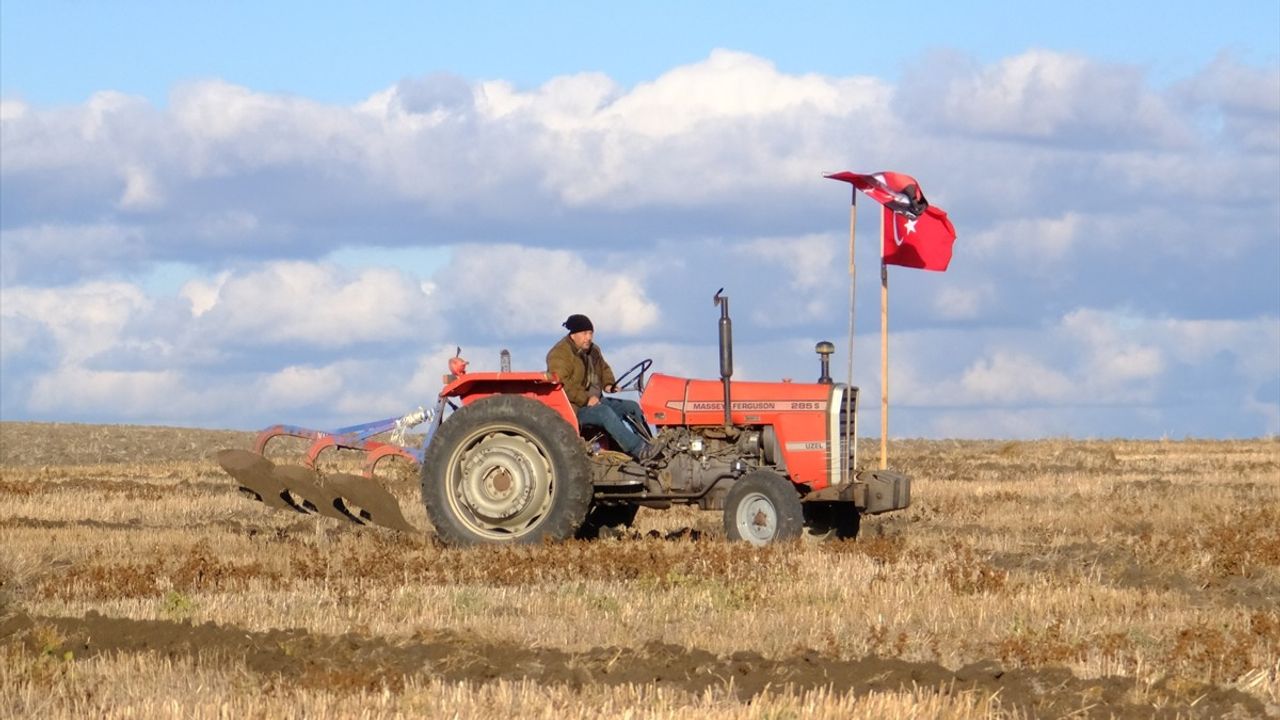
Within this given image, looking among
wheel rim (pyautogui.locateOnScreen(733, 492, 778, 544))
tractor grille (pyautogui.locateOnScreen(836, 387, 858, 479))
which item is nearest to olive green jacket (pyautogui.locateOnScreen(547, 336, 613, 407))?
wheel rim (pyautogui.locateOnScreen(733, 492, 778, 544))

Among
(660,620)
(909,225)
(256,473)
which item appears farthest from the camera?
(909,225)

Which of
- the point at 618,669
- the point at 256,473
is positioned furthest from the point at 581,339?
the point at 618,669

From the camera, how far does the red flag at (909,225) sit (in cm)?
1736

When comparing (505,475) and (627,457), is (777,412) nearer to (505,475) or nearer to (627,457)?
(627,457)

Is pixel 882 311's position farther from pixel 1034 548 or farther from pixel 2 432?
pixel 2 432

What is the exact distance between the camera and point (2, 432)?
46.7 m

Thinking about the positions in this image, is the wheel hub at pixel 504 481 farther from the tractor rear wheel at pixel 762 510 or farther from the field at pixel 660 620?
the tractor rear wheel at pixel 762 510

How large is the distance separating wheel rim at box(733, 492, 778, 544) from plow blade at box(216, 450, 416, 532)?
316 centimetres

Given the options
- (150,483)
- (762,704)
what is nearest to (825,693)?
(762,704)

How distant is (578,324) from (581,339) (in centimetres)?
12

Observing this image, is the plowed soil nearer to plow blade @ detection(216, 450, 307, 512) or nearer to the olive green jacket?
the olive green jacket

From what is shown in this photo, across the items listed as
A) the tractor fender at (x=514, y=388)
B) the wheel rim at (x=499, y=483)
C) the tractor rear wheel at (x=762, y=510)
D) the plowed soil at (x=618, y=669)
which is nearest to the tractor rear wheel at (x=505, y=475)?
the wheel rim at (x=499, y=483)

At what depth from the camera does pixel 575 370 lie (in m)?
13.7

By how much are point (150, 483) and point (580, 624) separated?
1670 cm
